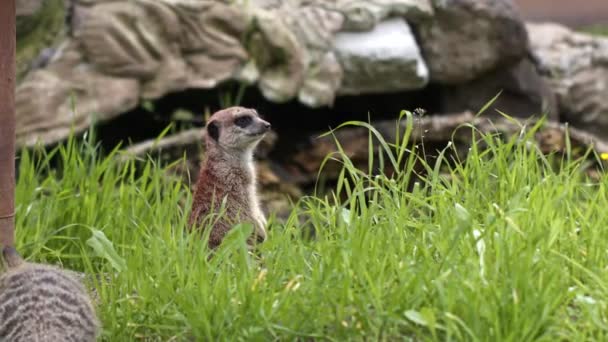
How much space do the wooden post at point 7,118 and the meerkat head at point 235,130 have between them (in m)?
0.92

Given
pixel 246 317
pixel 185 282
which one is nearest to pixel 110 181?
pixel 185 282

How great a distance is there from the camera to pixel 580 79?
949 centimetres

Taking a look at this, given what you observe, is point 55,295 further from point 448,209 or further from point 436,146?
point 436,146

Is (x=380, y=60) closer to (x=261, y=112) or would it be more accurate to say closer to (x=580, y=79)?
(x=261, y=112)

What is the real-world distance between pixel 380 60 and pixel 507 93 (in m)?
1.26

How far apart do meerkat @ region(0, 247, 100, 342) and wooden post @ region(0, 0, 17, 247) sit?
1.35 feet

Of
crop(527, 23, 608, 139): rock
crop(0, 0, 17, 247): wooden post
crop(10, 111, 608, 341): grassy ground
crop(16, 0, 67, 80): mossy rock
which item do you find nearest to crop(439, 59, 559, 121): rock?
crop(527, 23, 608, 139): rock

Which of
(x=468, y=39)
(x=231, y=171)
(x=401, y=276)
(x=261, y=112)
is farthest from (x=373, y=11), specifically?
(x=401, y=276)

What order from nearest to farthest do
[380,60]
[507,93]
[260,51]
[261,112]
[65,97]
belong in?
1. [65,97]
2. [260,51]
3. [261,112]
4. [380,60]
5. [507,93]

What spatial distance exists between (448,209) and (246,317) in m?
0.75

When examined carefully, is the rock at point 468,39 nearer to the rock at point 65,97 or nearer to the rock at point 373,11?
the rock at point 373,11

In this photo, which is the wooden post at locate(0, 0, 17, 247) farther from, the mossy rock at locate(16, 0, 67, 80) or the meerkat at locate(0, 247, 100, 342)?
the mossy rock at locate(16, 0, 67, 80)

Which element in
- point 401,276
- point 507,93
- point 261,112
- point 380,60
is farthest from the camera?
point 507,93

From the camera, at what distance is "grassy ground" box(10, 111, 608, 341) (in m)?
2.84
